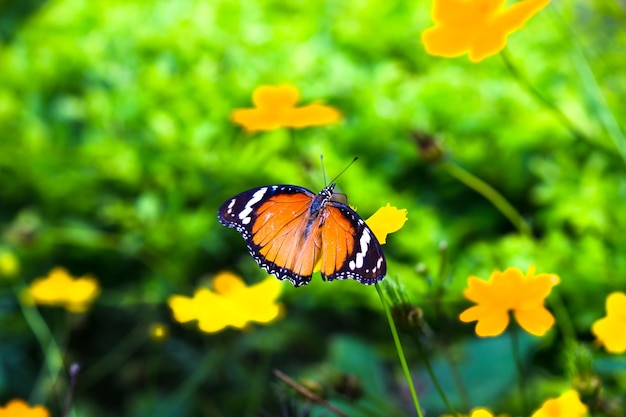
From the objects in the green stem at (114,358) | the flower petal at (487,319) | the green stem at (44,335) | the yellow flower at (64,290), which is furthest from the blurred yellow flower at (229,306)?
the green stem at (114,358)

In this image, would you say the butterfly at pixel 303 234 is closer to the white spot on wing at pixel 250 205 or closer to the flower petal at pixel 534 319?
the white spot on wing at pixel 250 205

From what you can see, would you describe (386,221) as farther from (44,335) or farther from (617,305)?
(44,335)

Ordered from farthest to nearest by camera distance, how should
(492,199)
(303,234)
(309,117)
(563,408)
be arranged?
1. (492,199)
2. (309,117)
3. (303,234)
4. (563,408)

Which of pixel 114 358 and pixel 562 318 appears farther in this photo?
pixel 114 358

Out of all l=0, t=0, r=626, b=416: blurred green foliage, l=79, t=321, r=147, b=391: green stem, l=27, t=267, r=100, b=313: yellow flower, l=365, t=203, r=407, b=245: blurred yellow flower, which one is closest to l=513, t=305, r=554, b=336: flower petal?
l=365, t=203, r=407, b=245: blurred yellow flower

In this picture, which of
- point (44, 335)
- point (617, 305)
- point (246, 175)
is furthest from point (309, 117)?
point (44, 335)

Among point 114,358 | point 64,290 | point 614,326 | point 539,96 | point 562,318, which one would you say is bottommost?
point 114,358
